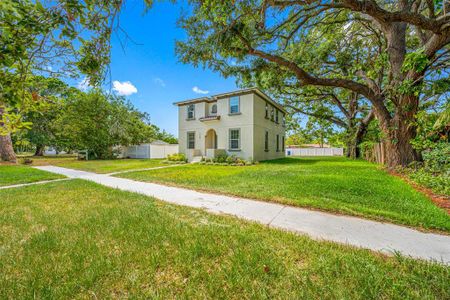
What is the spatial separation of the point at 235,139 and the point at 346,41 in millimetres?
8414

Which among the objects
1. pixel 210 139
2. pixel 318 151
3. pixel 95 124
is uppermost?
pixel 95 124

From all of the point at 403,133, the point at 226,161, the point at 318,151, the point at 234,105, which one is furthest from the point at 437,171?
the point at 318,151

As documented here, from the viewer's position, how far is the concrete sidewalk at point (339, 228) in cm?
230

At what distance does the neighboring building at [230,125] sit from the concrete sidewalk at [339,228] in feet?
29.8

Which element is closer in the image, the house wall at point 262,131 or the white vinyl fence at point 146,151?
the house wall at point 262,131

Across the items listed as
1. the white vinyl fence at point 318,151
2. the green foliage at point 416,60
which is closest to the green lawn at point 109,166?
the green foliage at point 416,60

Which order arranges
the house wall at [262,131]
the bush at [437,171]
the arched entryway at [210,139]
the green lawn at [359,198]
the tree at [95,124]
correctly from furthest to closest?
the tree at [95,124], the arched entryway at [210,139], the house wall at [262,131], the bush at [437,171], the green lawn at [359,198]

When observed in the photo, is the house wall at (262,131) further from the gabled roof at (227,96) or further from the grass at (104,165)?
the grass at (104,165)

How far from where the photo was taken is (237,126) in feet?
44.0

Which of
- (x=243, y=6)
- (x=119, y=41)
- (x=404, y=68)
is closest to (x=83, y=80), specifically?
(x=119, y=41)

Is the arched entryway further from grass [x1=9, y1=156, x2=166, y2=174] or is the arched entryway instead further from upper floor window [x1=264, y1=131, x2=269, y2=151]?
upper floor window [x1=264, y1=131, x2=269, y2=151]

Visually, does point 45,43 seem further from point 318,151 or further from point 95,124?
point 318,151

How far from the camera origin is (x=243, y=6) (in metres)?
4.68

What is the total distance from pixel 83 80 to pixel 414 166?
36.4 feet
